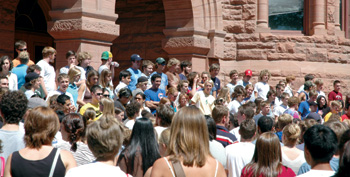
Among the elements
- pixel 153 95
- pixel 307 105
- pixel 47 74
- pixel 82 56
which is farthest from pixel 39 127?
pixel 307 105

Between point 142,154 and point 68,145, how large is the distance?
Answer: 85cm

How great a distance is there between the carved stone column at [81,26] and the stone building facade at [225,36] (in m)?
2.00

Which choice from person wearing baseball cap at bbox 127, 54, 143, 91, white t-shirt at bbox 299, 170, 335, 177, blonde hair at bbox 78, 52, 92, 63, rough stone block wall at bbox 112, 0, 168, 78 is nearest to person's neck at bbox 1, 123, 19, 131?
white t-shirt at bbox 299, 170, 335, 177

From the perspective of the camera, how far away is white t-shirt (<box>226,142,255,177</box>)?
5.37 metres

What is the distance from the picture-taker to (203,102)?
33.3 feet

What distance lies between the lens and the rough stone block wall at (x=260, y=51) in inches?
571

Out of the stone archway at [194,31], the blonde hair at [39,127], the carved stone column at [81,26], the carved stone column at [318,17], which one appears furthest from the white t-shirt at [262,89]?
the blonde hair at [39,127]

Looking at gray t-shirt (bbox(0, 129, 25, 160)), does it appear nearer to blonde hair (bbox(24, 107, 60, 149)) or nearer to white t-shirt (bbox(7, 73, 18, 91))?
blonde hair (bbox(24, 107, 60, 149))

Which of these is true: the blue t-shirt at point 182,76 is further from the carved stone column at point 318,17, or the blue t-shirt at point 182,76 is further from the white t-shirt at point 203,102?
the carved stone column at point 318,17

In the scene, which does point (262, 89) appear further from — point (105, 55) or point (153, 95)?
point (105, 55)

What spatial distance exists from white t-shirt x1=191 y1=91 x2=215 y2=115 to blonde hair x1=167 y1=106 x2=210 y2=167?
20.9 ft

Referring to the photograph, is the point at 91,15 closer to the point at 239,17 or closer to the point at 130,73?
the point at 130,73

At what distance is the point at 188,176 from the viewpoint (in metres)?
3.61

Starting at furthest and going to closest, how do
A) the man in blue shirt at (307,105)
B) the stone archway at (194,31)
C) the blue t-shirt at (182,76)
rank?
1. the stone archway at (194,31)
2. the man in blue shirt at (307,105)
3. the blue t-shirt at (182,76)
